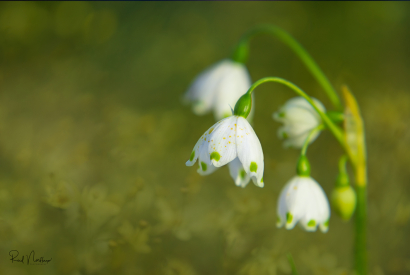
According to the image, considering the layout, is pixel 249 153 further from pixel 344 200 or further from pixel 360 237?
pixel 360 237

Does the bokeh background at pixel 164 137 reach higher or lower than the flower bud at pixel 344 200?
higher

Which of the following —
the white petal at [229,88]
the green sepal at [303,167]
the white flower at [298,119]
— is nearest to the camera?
the green sepal at [303,167]

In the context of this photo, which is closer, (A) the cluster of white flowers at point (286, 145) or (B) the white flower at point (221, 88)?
(A) the cluster of white flowers at point (286, 145)

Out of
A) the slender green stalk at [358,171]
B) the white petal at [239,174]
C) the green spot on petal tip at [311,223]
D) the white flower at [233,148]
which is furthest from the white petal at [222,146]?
the slender green stalk at [358,171]

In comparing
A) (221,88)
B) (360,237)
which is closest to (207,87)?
(221,88)

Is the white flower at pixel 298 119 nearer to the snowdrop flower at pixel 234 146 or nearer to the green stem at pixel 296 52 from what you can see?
the green stem at pixel 296 52

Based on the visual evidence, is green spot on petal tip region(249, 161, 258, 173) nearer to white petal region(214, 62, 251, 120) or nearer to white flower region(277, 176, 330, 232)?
white flower region(277, 176, 330, 232)

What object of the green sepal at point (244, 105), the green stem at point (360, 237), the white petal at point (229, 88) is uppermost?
the white petal at point (229, 88)

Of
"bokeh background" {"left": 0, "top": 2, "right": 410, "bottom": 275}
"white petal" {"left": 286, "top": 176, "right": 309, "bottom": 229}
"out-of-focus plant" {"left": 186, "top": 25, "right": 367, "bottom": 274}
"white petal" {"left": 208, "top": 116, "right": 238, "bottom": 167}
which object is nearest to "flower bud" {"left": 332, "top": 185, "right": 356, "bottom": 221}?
"out-of-focus plant" {"left": 186, "top": 25, "right": 367, "bottom": 274}
